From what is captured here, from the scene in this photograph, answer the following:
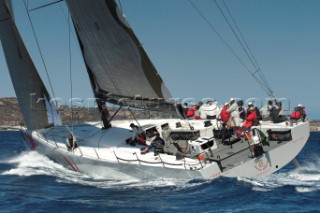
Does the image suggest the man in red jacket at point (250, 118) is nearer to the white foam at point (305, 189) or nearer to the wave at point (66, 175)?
the white foam at point (305, 189)

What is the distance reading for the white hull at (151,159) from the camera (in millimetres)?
11789

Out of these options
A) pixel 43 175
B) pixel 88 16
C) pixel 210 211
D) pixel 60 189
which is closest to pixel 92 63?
pixel 88 16

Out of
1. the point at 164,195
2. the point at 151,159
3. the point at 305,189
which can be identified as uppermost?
the point at 151,159

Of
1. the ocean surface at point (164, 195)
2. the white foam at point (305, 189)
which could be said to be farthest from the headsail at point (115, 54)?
the white foam at point (305, 189)

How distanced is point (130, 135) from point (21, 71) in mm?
5614

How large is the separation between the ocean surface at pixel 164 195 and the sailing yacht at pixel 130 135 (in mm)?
368

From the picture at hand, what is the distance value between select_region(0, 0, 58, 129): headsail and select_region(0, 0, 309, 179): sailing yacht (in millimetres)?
1543

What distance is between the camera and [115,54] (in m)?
14.6

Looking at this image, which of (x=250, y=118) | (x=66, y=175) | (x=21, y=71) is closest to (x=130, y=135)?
(x=66, y=175)

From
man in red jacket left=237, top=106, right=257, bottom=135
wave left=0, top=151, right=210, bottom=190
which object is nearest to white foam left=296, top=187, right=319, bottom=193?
wave left=0, top=151, right=210, bottom=190

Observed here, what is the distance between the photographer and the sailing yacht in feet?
40.4

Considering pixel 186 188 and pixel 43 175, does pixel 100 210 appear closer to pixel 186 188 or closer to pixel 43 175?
pixel 186 188

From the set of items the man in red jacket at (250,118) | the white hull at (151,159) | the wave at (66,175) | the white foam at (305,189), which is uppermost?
the man in red jacket at (250,118)

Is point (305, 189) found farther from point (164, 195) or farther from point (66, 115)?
point (66, 115)
